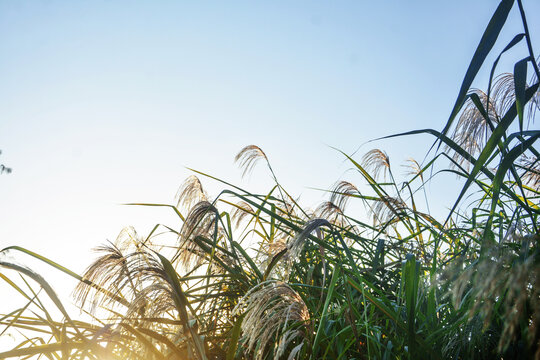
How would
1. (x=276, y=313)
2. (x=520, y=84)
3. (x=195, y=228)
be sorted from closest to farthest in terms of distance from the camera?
(x=520, y=84)
(x=276, y=313)
(x=195, y=228)

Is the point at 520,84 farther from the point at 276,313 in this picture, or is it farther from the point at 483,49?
the point at 276,313

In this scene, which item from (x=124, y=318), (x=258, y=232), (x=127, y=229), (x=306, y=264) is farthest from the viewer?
(x=258, y=232)

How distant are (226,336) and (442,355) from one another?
0.92 metres

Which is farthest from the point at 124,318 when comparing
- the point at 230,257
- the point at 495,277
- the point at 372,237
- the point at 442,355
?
the point at 372,237

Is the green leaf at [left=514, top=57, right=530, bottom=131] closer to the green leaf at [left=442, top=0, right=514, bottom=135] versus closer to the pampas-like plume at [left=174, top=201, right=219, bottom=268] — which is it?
the green leaf at [left=442, top=0, right=514, bottom=135]

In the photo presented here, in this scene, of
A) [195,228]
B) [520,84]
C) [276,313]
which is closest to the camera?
[520,84]

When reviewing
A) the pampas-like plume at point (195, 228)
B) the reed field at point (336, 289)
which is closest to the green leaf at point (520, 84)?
the reed field at point (336, 289)

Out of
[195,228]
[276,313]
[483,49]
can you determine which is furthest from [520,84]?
[195,228]

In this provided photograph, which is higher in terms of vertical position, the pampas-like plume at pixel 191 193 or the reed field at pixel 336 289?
the pampas-like plume at pixel 191 193

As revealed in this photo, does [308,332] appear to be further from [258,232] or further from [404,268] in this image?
[258,232]

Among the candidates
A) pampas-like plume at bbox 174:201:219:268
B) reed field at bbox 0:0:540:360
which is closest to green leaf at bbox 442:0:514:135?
reed field at bbox 0:0:540:360

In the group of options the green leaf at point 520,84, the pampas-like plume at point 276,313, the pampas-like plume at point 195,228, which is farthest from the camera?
the pampas-like plume at point 195,228

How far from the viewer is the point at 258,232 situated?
290 centimetres

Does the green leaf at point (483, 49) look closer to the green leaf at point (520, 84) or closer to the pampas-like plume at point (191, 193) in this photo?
the green leaf at point (520, 84)
